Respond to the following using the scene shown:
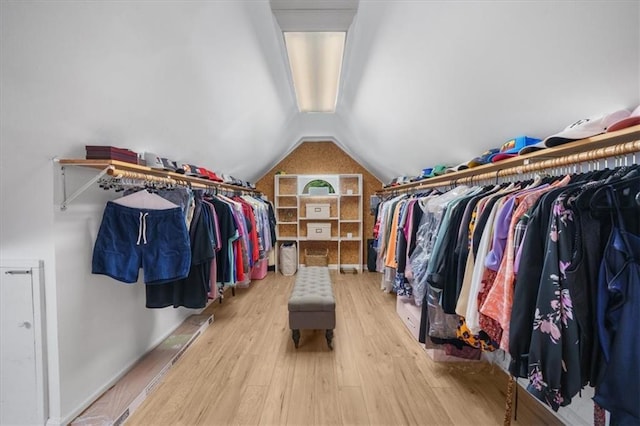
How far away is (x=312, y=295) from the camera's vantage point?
2316 mm

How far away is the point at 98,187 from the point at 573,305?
246 cm

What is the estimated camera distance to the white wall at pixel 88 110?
3.59 feet

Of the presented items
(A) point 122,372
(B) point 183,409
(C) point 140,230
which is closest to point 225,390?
(B) point 183,409

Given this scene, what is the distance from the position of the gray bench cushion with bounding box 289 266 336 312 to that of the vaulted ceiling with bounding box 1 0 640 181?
68.1 inches

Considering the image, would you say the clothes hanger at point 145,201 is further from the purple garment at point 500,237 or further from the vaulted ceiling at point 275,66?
the purple garment at point 500,237

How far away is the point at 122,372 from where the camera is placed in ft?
6.00

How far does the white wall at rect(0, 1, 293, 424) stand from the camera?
1095 millimetres

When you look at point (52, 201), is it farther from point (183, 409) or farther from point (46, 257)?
point (183, 409)

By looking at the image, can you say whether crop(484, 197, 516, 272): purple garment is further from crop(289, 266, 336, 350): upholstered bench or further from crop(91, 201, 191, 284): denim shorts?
crop(91, 201, 191, 284): denim shorts

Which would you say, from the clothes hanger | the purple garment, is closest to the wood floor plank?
the purple garment

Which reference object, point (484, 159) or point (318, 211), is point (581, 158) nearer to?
point (484, 159)

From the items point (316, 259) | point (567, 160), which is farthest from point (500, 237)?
point (316, 259)

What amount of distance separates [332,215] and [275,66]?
3.36m

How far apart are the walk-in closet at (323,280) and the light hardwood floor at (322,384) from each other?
0.02 metres
